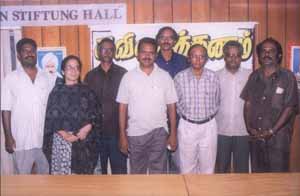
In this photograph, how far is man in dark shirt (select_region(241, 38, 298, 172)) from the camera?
4.30 feet

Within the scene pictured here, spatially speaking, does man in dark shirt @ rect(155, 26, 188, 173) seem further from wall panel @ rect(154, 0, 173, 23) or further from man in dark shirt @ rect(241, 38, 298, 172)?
man in dark shirt @ rect(241, 38, 298, 172)

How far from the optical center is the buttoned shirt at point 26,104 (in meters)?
1.28

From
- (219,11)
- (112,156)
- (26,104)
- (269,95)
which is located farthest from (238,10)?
(26,104)

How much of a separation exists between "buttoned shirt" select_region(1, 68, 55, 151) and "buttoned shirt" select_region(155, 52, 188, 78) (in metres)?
0.36

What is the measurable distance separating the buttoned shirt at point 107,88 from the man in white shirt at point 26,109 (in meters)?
0.14

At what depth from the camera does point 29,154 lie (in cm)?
132

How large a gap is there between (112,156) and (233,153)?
0.41m

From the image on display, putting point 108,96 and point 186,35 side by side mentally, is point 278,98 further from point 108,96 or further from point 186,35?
point 108,96

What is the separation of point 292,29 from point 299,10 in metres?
0.06

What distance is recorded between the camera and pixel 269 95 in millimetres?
1320

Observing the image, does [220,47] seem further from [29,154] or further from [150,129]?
[29,154]

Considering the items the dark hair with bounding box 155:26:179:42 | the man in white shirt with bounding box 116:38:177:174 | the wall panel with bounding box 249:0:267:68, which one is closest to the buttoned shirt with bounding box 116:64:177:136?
the man in white shirt with bounding box 116:38:177:174

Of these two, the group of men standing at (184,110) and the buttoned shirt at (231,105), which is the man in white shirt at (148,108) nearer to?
the group of men standing at (184,110)

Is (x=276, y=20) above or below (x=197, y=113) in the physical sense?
above
